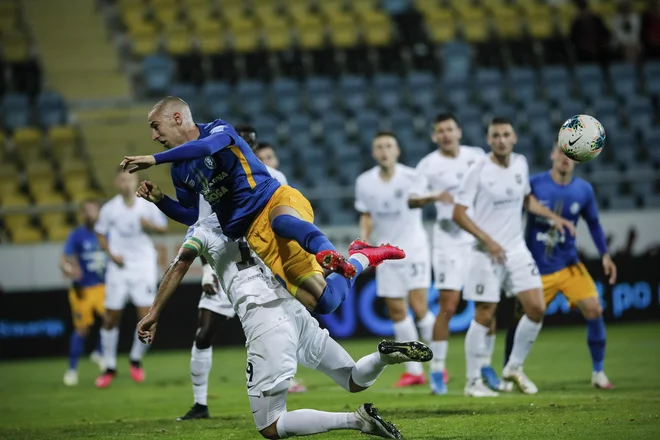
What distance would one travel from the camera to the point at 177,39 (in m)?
24.3

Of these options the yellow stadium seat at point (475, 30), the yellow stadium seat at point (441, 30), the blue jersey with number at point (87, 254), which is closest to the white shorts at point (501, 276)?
the blue jersey with number at point (87, 254)

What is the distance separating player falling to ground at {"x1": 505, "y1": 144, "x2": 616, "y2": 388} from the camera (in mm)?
11031

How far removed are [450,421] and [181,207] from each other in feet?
9.15

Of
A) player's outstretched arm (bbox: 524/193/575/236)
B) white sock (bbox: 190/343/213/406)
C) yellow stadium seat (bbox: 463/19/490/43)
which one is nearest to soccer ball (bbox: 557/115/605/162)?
player's outstretched arm (bbox: 524/193/575/236)

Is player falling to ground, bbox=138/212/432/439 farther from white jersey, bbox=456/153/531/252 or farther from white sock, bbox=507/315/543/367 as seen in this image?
white jersey, bbox=456/153/531/252

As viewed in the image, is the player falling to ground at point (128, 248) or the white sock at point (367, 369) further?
the player falling to ground at point (128, 248)

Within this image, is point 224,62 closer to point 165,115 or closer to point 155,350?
point 155,350

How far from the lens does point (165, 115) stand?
291 inches

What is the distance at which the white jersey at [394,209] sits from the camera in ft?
42.1

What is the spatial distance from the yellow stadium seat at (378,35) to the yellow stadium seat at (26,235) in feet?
29.8

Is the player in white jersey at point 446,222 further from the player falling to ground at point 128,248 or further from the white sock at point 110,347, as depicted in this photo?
the white sock at point 110,347

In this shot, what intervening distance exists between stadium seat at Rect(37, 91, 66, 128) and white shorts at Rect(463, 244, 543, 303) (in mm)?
13910

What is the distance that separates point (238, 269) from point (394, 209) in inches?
218

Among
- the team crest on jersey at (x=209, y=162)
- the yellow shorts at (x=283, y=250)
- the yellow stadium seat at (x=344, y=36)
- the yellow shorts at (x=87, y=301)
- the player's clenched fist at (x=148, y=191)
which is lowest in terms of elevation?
the yellow shorts at (x=87, y=301)
